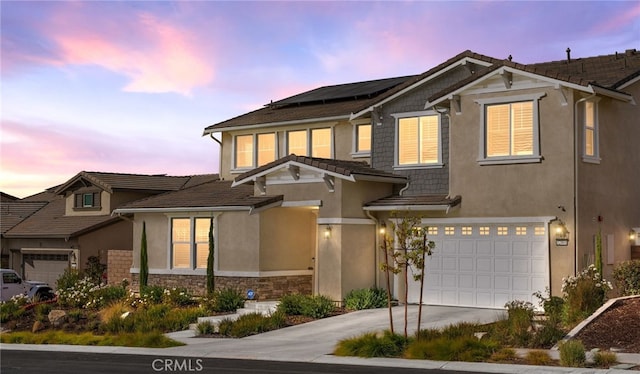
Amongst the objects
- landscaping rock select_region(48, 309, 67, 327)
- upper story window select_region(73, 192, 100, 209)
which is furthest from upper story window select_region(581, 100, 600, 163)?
upper story window select_region(73, 192, 100, 209)

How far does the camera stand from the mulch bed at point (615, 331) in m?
18.1

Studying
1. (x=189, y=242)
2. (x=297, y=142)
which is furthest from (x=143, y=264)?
(x=297, y=142)

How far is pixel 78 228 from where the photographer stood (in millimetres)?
38062

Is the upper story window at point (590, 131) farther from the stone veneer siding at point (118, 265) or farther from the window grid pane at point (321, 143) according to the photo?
the stone veneer siding at point (118, 265)

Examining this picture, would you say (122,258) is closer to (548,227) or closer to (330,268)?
(330,268)

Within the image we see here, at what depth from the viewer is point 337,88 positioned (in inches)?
Result: 1436

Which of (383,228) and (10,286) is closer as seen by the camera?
(383,228)

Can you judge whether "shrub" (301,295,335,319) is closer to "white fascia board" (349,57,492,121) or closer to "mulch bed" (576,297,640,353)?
"white fascia board" (349,57,492,121)

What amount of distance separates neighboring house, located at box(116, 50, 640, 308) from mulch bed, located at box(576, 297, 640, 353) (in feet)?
11.0

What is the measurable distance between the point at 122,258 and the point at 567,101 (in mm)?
18934

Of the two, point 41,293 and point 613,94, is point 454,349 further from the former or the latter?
point 41,293

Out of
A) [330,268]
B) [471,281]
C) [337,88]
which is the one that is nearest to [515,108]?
[471,281]

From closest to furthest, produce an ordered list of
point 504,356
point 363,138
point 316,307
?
1. point 504,356
2. point 316,307
3. point 363,138

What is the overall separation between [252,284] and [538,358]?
12.8 meters
